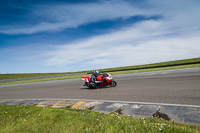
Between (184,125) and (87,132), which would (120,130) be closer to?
(87,132)

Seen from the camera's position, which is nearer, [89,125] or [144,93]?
Result: [89,125]

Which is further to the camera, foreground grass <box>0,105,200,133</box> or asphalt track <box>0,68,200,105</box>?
asphalt track <box>0,68,200,105</box>

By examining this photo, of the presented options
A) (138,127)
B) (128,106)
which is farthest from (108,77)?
(138,127)

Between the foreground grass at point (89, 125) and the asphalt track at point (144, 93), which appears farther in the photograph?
the asphalt track at point (144, 93)

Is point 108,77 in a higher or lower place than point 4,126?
higher

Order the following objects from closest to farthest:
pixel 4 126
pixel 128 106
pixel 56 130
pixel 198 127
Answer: pixel 198 127
pixel 56 130
pixel 4 126
pixel 128 106

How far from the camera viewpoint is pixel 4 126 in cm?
442

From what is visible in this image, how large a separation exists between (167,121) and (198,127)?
67 centimetres

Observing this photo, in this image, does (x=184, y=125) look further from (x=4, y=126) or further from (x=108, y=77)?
(x=108, y=77)

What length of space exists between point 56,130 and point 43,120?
1.10 m

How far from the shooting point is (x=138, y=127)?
134 inches

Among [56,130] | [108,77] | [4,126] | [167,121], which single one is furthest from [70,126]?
[108,77]

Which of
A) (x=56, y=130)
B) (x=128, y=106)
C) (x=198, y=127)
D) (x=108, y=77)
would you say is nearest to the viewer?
(x=198, y=127)

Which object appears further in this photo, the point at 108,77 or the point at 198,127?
the point at 108,77
